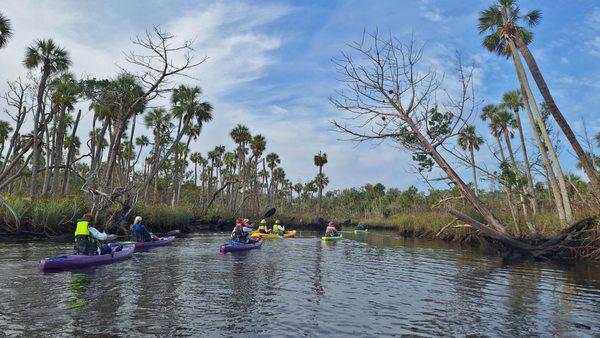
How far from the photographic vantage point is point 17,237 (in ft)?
79.0

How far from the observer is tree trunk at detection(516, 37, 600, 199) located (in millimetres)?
18438

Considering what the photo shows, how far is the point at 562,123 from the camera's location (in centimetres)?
1912

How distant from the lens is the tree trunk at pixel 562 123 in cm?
1844

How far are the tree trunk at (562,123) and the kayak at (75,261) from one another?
19.8 metres

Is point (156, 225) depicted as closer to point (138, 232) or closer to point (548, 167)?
point (138, 232)

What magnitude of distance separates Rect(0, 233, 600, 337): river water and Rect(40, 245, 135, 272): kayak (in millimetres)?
372

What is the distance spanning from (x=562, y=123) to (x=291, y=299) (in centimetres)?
1555

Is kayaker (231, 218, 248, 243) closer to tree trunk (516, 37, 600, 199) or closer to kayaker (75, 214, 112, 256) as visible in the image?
kayaker (75, 214, 112, 256)

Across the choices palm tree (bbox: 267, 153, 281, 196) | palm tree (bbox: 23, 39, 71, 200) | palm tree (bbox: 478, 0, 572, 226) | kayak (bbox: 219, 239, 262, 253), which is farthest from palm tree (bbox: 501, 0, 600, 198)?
palm tree (bbox: 267, 153, 281, 196)

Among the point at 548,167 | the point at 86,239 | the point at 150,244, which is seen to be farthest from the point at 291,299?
the point at 548,167

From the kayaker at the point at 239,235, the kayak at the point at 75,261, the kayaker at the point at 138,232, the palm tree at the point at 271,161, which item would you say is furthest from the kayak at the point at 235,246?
the palm tree at the point at 271,161

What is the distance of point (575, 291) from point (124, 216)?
84.3 ft

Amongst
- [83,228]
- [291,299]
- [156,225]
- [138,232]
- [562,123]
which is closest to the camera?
[291,299]

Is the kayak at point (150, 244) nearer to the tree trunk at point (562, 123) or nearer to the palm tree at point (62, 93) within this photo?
the palm tree at point (62, 93)
